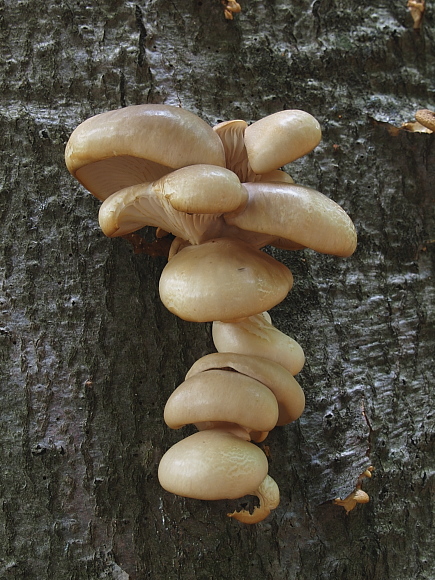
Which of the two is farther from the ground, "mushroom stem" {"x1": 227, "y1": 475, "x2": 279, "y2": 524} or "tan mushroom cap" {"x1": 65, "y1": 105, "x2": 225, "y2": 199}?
"tan mushroom cap" {"x1": 65, "y1": 105, "x2": 225, "y2": 199}

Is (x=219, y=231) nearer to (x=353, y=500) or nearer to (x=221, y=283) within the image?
(x=221, y=283)

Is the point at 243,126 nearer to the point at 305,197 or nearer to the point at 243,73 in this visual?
the point at 305,197

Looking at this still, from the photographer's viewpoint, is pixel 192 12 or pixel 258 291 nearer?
pixel 258 291

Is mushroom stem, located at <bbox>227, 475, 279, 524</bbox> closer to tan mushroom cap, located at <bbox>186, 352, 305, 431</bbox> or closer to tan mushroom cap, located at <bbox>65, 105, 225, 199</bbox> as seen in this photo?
tan mushroom cap, located at <bbox>186, 352, 305, 431</bbox>

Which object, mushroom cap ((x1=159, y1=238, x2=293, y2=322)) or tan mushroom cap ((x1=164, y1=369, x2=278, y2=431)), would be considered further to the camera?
tan mushroom cap ((x1=164, y1=369, x2=278, y2=431))

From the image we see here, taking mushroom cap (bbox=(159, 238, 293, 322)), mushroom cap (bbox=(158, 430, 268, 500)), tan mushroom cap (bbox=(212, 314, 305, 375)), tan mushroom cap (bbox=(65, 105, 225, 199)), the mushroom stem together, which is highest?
tan mushroom cap (bbox=(65, 105, 225, 199))

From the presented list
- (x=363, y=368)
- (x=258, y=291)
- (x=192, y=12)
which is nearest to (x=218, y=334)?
(x=258, y=291)

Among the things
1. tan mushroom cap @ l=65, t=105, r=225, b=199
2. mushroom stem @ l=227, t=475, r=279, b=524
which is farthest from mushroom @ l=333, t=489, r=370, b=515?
tan mushroom cap @ l=65, t=105, r=225, b=199
